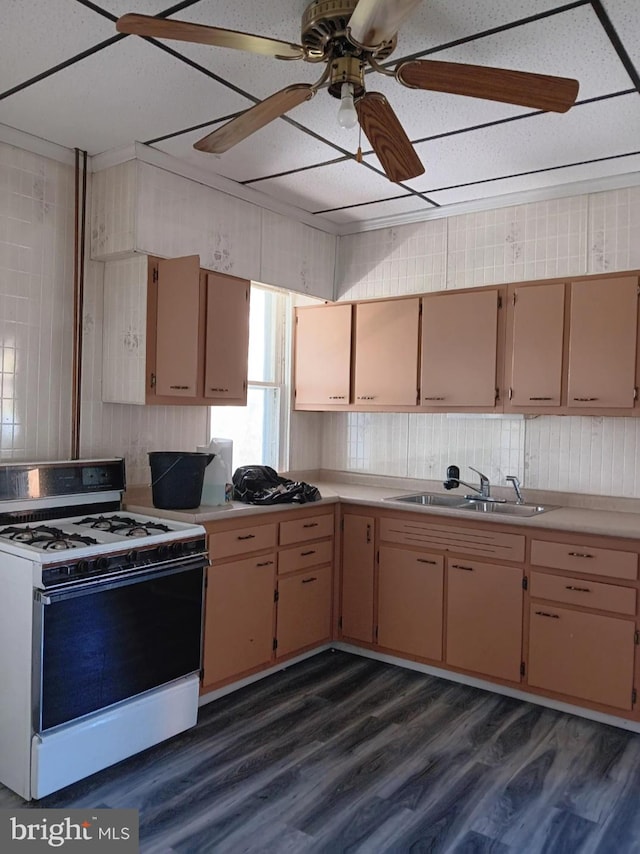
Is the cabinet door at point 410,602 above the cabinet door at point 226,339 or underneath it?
underneath

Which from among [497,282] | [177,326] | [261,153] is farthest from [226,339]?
[497,282]

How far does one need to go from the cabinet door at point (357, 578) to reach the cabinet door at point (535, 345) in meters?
1.03

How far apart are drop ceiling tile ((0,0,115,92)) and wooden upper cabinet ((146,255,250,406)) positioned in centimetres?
92

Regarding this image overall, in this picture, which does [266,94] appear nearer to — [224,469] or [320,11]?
[320,11]

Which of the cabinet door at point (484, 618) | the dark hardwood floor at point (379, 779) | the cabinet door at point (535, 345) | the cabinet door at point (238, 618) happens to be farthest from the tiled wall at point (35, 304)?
the cabinet door at point (535, 345)

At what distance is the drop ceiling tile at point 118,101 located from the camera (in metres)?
2.31

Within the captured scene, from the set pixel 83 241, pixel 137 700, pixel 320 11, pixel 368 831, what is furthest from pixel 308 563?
pixel 320 11

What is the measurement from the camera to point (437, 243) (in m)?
3.91

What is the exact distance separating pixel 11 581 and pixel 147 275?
144cm

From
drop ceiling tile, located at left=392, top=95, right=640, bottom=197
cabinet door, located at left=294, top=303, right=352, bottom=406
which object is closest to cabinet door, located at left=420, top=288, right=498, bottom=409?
cabinet door, located at left=294, top=303, right=352, bottom=406

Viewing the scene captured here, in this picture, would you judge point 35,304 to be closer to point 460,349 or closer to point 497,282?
point 460,349

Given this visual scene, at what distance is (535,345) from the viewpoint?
3412 millimetres

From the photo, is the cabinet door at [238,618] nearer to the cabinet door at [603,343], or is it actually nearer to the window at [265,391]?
the window at [265,391]

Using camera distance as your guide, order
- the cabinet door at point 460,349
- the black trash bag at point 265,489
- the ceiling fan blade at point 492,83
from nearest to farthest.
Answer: the ceiling fan blade at point 492,83 < the black trash bag at point 265,489 < the cabinet door at point 460,349
